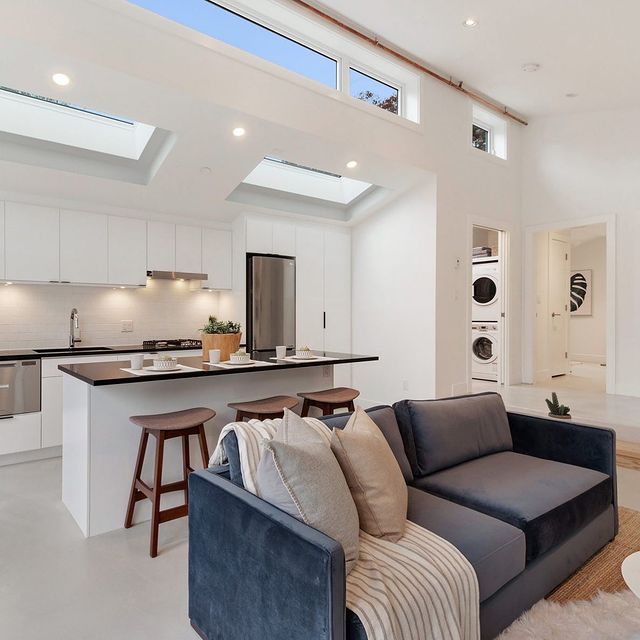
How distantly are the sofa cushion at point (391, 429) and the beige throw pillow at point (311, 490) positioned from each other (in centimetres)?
64

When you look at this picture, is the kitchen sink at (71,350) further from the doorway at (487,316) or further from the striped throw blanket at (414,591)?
the doorway at (487,316)

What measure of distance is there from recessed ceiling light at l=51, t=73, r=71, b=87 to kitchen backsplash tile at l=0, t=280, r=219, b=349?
2.04m

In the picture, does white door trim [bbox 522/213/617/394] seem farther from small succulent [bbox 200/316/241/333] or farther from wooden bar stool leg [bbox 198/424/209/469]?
wooden bar stool leg [bbox 198/424/209/469]

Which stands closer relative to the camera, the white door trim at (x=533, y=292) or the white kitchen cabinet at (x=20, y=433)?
the white kitchen cabinet at (x=20, y=433)

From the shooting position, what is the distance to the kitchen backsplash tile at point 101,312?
173 inches

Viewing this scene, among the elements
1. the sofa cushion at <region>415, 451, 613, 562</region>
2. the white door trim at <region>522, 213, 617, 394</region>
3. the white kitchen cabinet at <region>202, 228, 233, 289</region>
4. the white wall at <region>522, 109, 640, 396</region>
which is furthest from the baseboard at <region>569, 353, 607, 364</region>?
the sofa cushion at <region>415, 451, 613, 562</region>

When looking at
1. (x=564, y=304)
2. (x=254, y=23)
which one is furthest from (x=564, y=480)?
(x=564, y=304)

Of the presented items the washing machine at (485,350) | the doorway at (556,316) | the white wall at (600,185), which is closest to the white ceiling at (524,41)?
the white wall at (600,185)

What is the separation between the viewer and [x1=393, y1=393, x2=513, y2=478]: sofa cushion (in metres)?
2.48

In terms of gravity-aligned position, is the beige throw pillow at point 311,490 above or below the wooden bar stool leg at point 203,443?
above

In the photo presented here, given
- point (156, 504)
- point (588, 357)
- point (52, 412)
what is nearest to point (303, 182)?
point (52, 412)

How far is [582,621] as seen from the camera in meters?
1.88

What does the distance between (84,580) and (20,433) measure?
2102mm

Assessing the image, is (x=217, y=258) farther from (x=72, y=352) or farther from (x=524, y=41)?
(x=524, y=41)
